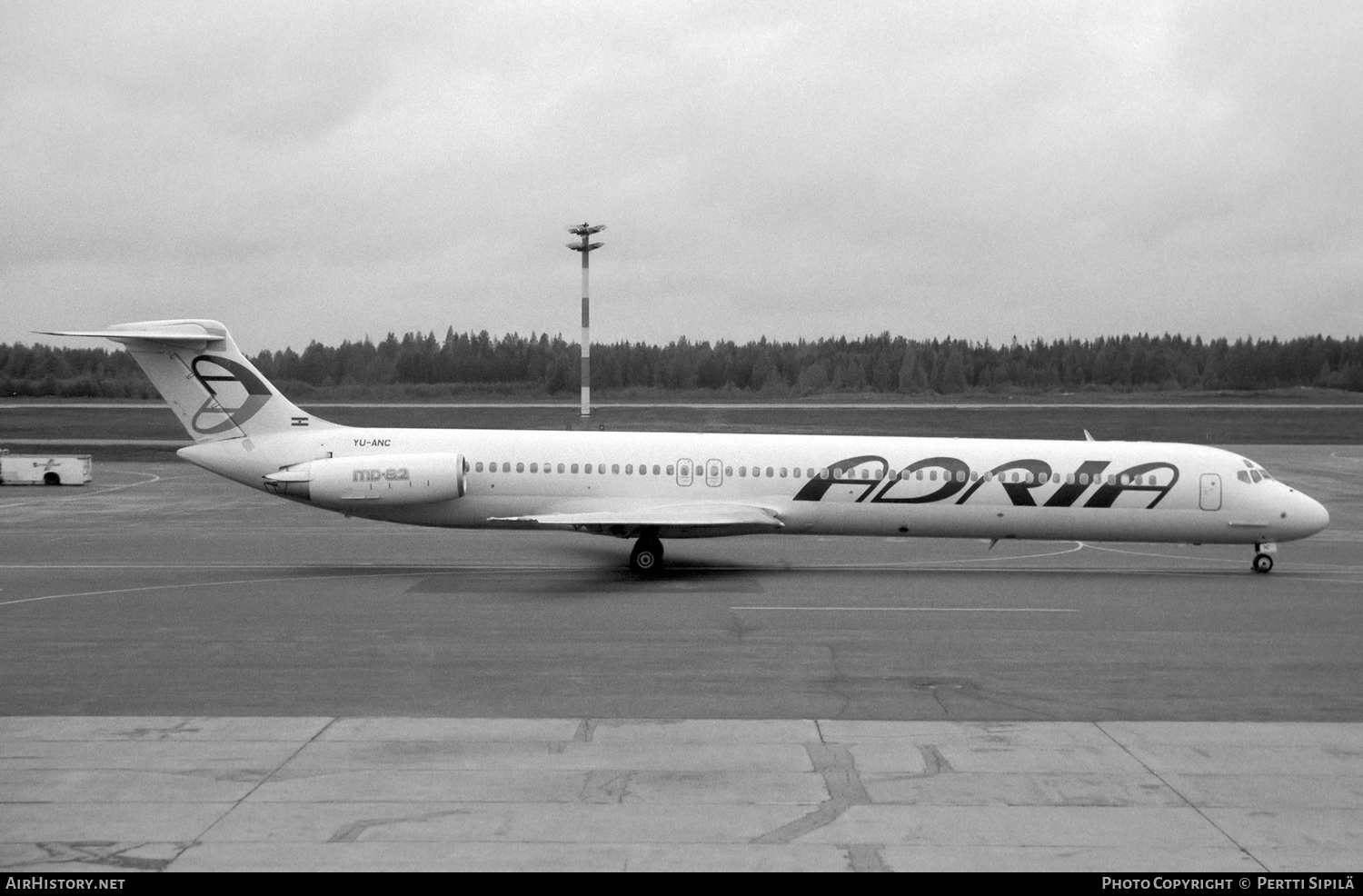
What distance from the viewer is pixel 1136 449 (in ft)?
83.7

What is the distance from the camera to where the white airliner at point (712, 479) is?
2462cm

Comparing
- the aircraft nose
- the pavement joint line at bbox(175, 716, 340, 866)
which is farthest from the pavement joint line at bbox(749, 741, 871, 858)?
the aircraft nose

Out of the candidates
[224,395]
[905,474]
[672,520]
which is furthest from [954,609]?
[224,395]

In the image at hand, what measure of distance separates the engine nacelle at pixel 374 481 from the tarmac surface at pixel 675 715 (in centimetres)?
158

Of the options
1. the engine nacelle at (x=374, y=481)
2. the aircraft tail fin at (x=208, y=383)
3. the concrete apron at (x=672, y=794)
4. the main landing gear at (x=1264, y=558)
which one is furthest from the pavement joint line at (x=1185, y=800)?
the aircraft tail fin at (x=208, y=383)

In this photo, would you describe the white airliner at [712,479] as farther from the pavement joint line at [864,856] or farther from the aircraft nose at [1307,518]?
the pavement joint line at [864,856]

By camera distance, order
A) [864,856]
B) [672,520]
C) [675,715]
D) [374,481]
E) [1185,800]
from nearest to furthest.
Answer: [864,856] → [1185,800] → [675,715] → [672,520] → [374,481]

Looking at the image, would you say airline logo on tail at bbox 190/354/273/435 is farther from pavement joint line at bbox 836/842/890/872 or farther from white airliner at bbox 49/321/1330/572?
pavement joint line at bbox 836/842/890/872

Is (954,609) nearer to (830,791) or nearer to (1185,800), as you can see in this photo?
→ (1185,800)

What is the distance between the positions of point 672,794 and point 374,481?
1559cm

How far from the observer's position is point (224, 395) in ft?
83.1

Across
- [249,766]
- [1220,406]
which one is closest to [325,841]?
[249,766]
